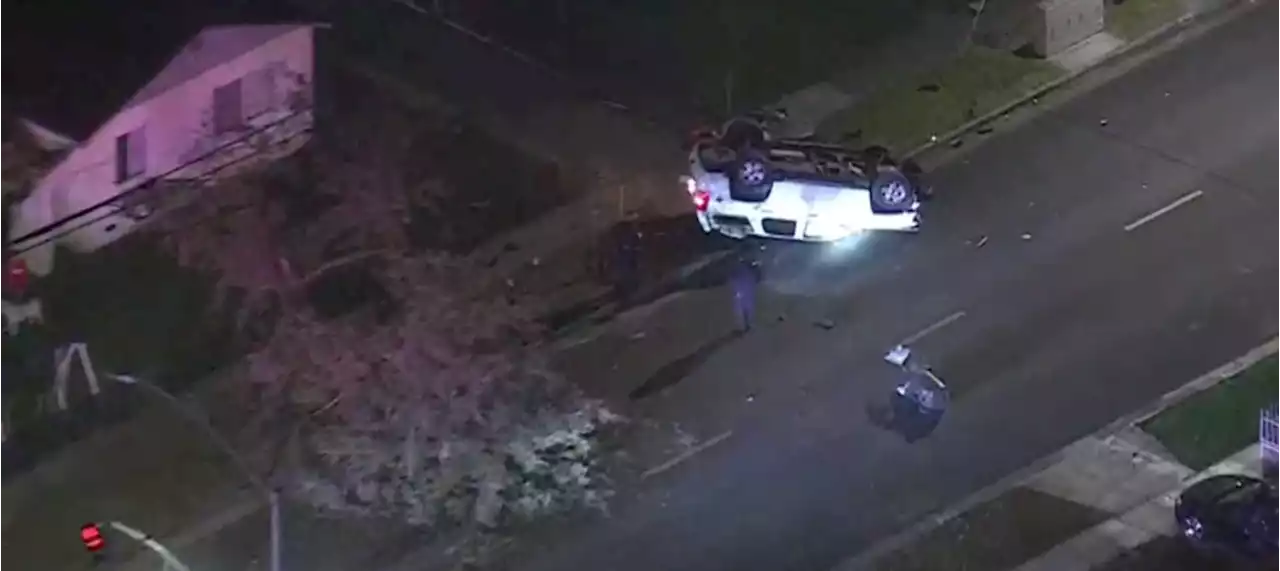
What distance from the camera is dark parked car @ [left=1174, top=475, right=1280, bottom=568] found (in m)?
35.4

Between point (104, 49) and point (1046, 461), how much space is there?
2370 centimetres

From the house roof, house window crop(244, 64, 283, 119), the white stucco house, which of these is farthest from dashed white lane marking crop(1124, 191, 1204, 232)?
the house roof

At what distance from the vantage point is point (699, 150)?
137 ft

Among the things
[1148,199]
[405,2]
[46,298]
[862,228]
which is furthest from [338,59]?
[1148,199]

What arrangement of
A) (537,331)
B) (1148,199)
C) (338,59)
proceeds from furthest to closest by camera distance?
(338,59) < (1148,199) < (537,331)

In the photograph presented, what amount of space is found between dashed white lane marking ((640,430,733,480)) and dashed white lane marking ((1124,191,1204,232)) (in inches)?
373

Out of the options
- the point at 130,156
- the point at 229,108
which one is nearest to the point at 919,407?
the point at 229,108

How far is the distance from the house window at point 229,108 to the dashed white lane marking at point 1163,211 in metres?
18.0

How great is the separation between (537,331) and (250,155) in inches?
331

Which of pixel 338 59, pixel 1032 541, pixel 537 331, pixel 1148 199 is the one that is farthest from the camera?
pixel 338 59

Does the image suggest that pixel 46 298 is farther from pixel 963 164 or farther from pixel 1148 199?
pixel 1148 199

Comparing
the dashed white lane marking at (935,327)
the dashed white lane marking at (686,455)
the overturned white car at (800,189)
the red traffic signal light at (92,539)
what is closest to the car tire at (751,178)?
the overturned white car at (800,189)

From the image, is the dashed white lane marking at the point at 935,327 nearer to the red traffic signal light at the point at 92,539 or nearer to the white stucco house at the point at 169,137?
the white stucco house at the point at 169,137

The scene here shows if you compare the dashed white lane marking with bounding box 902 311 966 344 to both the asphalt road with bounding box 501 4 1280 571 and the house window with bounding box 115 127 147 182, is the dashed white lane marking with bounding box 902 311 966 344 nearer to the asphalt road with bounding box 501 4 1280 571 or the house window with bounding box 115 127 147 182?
the asphalt road with bounding box 501 4 1280 571
